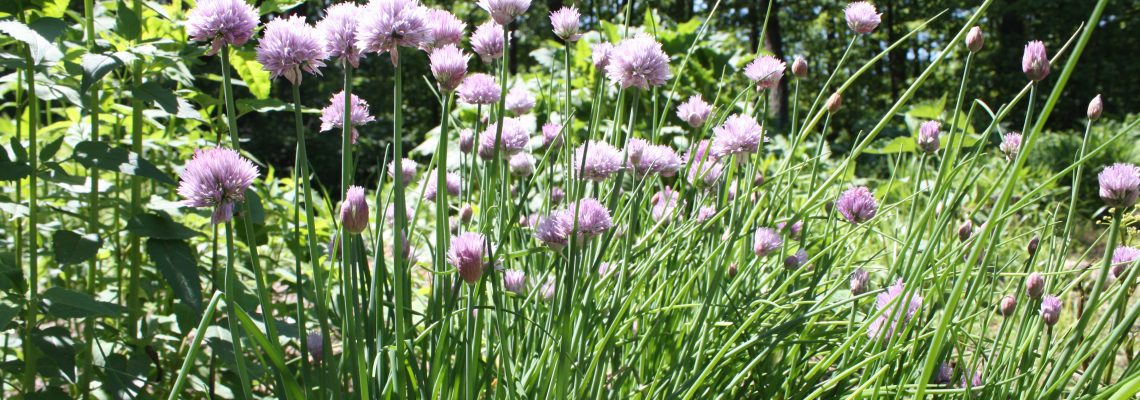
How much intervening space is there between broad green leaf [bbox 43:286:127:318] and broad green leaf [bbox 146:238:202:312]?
85mm

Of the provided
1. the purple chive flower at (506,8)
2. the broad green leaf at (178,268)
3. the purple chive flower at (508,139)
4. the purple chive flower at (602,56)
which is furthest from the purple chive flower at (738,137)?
the broad green leaf at (178,268)

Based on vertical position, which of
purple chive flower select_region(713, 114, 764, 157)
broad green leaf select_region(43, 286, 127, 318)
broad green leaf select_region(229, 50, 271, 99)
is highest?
broad green leaf select_region(229, 50, 271, 99)

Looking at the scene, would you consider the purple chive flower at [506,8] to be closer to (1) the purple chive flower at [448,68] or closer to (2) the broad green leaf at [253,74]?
(1) the purple chive flower at [448,68]

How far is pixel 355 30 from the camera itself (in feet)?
2.65

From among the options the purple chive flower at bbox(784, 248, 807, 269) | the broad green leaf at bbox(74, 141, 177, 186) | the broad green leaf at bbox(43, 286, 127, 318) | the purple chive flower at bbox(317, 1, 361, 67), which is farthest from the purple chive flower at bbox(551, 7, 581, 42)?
the broad green leaf at bbox(43, 286, 127, 318)

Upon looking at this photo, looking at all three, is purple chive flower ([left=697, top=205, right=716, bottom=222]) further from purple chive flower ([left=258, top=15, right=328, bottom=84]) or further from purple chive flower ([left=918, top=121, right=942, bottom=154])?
purple chive flower ([left=258, top=15, right=328, bottom=84])

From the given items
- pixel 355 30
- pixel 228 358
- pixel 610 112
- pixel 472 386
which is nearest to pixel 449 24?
pixel 355 30

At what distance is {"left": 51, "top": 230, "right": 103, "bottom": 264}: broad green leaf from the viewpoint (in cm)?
121

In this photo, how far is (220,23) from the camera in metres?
0.76

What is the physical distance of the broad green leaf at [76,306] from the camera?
3.67 feet

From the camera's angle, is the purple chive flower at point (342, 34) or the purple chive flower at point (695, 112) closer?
the purple chive flower at point (342, 34)

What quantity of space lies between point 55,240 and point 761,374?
116 cm

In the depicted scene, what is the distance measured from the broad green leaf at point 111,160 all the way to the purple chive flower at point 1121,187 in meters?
1.30

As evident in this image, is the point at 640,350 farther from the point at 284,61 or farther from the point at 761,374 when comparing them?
the point at 284,61
